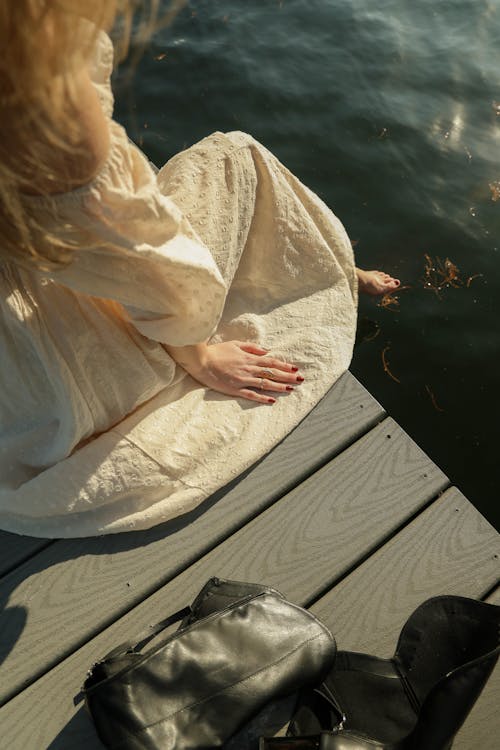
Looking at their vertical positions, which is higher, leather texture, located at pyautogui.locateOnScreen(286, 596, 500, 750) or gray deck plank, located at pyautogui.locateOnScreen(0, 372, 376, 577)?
gray deck plank, located at pyautogui.locateOnScreen(0, 372, 376, 577)

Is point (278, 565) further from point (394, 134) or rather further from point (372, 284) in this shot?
point (394, 134)

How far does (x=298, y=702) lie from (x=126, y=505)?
622 millimetres

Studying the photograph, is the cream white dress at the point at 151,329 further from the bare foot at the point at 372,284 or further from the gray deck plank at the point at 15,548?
the bare foot at the point at 372,284

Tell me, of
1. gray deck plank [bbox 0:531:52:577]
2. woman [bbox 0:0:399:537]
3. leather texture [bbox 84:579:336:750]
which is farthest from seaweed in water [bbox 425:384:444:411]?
gray deck plank [bbox 0:531:52:577]

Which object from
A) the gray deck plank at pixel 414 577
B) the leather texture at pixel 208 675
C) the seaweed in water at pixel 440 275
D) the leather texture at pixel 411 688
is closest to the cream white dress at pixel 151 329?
the leather texture at pixel 208 675

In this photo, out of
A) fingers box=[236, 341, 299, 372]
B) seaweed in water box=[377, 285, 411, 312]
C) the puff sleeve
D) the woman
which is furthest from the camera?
seaweed in water box=[377, 285, 411, 312]

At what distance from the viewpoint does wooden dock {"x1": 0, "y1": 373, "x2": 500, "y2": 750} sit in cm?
135

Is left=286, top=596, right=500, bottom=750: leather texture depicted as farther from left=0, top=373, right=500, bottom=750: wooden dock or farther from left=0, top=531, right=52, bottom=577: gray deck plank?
left=0, top=531, right=52, bottom=577: gray deck plank

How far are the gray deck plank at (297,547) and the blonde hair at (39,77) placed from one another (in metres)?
0.91

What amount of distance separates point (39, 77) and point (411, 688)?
141cm

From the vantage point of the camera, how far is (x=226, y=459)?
161cm

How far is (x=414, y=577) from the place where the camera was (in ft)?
4.96

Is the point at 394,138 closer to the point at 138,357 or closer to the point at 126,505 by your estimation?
the point at 138,357

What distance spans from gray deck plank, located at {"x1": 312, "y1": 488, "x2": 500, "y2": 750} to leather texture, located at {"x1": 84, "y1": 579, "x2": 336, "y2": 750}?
0.14 meters
